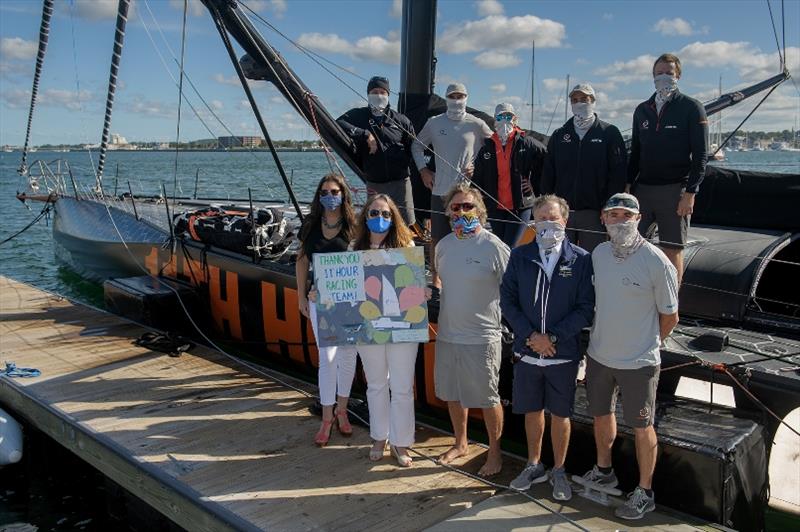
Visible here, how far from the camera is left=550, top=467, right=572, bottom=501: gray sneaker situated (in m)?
4.33

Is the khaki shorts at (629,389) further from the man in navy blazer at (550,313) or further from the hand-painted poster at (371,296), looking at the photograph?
the hand-painted poster at (371,296)

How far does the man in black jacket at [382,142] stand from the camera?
6855 mm

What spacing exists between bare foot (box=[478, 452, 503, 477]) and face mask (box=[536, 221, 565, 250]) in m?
1.50

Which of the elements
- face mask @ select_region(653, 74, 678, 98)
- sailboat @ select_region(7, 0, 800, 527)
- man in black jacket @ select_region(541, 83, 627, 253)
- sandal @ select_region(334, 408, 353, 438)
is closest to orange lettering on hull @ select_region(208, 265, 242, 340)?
sailboat @ select_region(7, 0, 800, 527)

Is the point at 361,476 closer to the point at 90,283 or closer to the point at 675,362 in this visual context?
the point at 675,362

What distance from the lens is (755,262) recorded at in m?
5.60

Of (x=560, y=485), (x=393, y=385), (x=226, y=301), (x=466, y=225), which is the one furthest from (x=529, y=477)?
(x=226, y=301)

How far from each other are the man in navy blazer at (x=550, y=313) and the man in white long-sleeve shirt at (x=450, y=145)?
201 cm

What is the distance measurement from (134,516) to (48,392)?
1.41 m

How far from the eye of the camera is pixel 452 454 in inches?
196

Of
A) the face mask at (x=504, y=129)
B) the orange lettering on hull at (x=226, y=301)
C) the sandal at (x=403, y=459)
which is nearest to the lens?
the sandal at (x=403, y=459)

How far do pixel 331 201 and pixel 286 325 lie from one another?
2.88 metres

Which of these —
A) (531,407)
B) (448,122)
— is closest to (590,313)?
(531,407)

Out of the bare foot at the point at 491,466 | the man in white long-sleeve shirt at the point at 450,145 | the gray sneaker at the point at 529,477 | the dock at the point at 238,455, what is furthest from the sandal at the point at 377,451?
the man in white long-sleeve shirt at the point at 450,145
